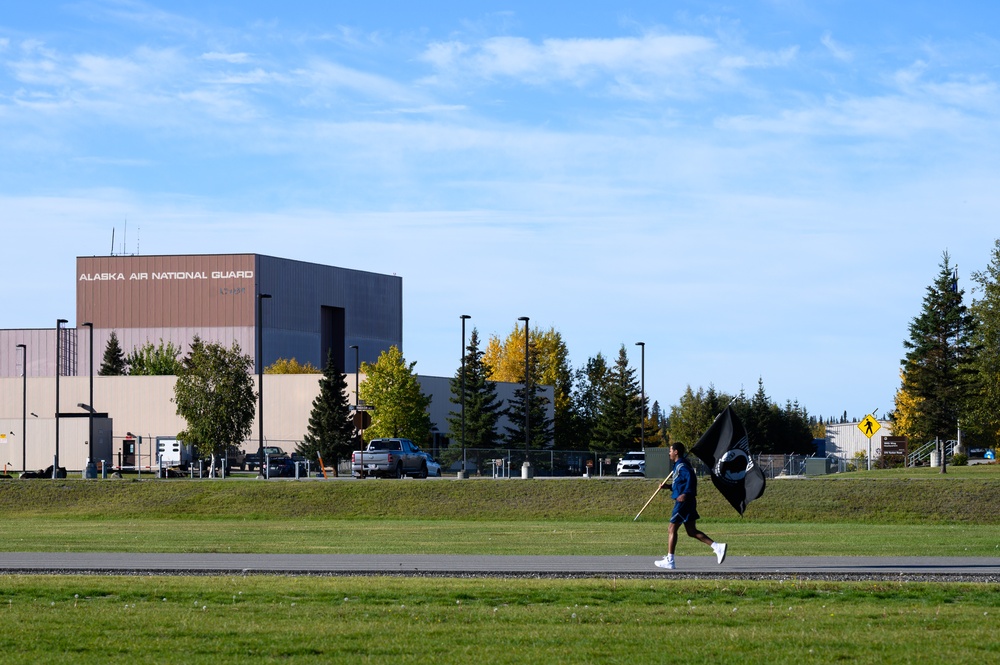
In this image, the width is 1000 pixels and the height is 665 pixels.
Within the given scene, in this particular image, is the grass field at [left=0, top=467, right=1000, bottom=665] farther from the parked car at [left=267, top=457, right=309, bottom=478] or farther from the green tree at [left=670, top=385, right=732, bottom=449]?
the green tree at [left=670, top=385, right=732, bottom=449]

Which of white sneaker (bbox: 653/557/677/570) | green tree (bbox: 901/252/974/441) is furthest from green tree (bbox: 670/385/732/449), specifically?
white sneaker (bbox: 653/557/677/570)

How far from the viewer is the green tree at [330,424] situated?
8575cm

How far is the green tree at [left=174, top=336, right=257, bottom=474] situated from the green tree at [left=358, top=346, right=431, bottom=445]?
8891 mm

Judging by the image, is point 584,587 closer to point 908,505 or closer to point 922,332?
point 908,505

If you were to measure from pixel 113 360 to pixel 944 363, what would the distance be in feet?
237

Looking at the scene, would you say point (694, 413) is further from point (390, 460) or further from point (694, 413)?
point (390, 460)

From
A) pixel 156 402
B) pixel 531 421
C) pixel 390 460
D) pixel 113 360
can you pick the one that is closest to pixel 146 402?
pixel 156 402

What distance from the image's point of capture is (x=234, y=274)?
120 metres

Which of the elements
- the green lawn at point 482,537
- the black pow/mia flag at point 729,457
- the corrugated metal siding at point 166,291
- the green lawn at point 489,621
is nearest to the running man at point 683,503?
the green lawn at point 489,621

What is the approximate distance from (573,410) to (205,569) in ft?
320

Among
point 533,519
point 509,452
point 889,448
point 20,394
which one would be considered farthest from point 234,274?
point 533,519

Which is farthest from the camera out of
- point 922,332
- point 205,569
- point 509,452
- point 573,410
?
point 573,410

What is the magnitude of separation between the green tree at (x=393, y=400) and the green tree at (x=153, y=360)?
31.0m

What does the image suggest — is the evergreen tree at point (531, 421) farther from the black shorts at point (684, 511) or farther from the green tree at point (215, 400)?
the black shorts at point (684, 511)
